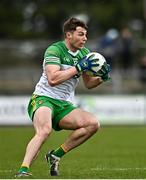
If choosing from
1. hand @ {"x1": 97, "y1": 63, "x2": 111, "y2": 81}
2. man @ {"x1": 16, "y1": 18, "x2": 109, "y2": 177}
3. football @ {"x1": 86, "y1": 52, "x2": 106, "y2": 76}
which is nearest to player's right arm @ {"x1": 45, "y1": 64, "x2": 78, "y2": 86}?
man @ {"x1": 16, "y1": 18, "x2": 109, "y2": 177}

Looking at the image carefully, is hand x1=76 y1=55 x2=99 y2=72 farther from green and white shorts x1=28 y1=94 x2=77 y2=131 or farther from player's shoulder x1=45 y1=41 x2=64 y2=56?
green and white shorts x1=28 y1=94 x2=77 y2=131

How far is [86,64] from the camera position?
431 inches

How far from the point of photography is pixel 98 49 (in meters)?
29.8

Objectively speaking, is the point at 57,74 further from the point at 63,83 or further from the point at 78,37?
the point at 78,37

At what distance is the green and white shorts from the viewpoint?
11242mm

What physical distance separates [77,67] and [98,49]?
18.9 metres

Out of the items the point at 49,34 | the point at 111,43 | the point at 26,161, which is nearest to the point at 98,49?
the point at 111,43

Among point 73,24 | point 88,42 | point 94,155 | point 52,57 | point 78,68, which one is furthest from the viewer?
point 88,42

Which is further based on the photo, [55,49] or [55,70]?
[55,49]

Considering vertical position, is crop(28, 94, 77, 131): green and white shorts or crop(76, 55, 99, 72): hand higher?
crop(76, 55, 99, 72): hand

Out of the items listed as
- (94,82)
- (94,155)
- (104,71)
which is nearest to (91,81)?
(94,82)

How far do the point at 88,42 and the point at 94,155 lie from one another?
20.9 meters

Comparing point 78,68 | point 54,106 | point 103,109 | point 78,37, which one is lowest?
point 54,106

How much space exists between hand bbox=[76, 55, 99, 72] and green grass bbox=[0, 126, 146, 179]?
149 cm
